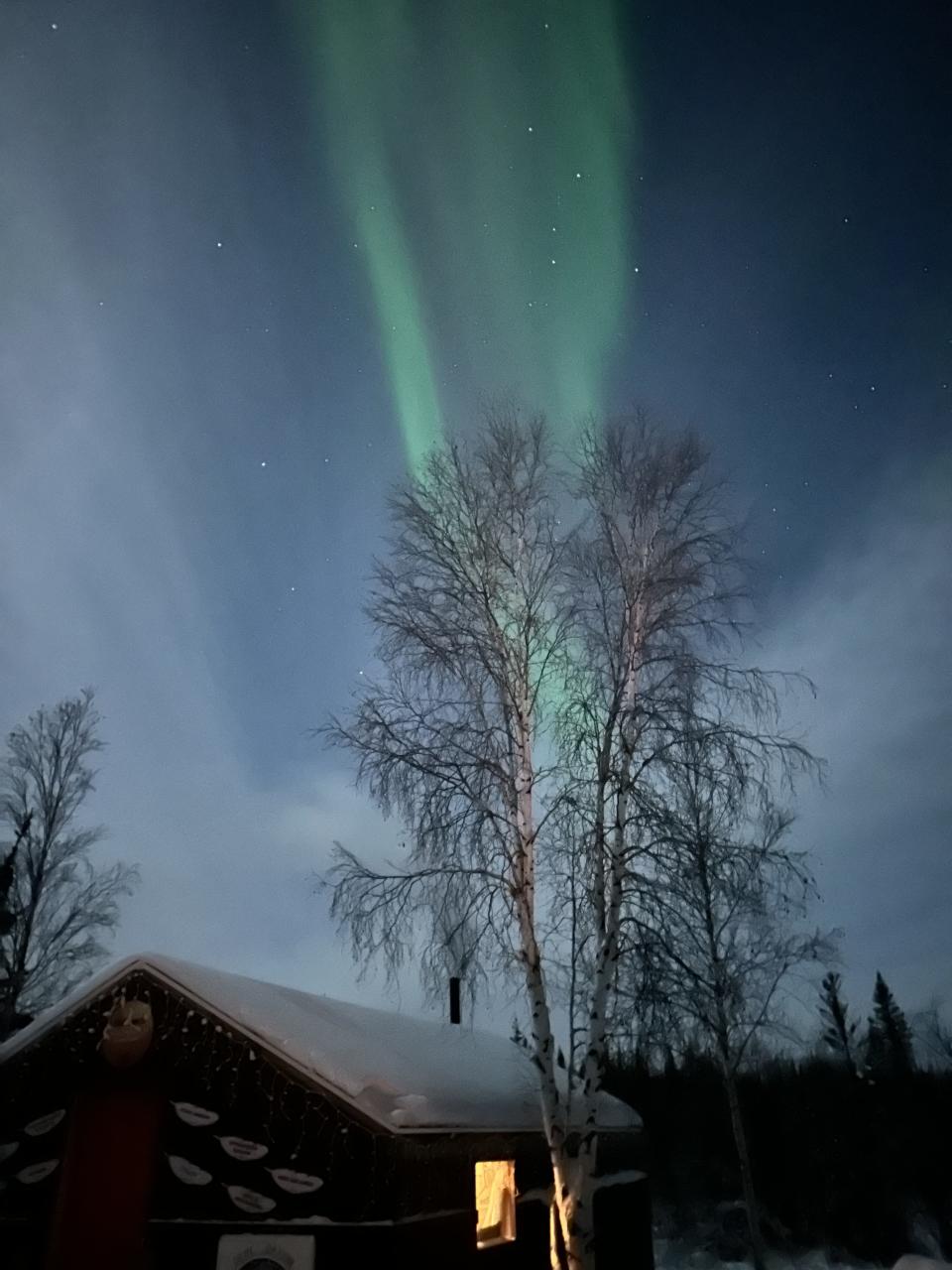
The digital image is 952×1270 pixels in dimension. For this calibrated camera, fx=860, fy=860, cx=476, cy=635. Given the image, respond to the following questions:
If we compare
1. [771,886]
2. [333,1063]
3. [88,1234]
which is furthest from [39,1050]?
[771,886]

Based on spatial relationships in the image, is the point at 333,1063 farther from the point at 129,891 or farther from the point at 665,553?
the point at 129,891

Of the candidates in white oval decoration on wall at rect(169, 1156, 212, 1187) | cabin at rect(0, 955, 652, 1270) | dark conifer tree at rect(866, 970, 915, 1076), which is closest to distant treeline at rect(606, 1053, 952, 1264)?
dark conifer tree at rect(866, 970, 915, 1076)

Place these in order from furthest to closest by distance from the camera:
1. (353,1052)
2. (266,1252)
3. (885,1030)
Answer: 1. (885,1030)
2. (353,1052)
3. (266,1252)

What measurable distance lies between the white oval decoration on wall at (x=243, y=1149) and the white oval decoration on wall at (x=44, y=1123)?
7.56ft

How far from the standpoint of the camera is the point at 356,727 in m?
10.4

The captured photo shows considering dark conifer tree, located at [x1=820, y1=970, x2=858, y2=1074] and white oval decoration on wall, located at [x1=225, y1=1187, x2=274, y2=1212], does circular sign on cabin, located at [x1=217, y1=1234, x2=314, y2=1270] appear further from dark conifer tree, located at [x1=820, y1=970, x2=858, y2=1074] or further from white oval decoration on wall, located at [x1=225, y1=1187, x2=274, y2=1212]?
dark conifer tree, located at [x1=820, y1=970, x2=858, y2=1074]

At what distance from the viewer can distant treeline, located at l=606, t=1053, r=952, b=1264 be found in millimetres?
21188

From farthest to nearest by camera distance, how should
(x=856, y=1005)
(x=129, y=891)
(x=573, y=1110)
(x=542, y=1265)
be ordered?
1. (x=856, y=1005)
2. (x=129, y=891)
3. (x=542, y=1265)
4. (x=573, y=1110)

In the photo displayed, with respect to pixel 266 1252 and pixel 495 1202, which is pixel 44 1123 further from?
pixel 495 1202

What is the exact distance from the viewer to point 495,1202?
478 inches

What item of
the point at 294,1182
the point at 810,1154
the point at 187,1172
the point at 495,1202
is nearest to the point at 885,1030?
the point at 810,1154

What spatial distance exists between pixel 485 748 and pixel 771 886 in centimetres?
361

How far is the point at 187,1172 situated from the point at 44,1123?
2096mm

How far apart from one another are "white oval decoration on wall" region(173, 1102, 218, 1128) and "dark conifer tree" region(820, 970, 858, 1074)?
28299 mm
